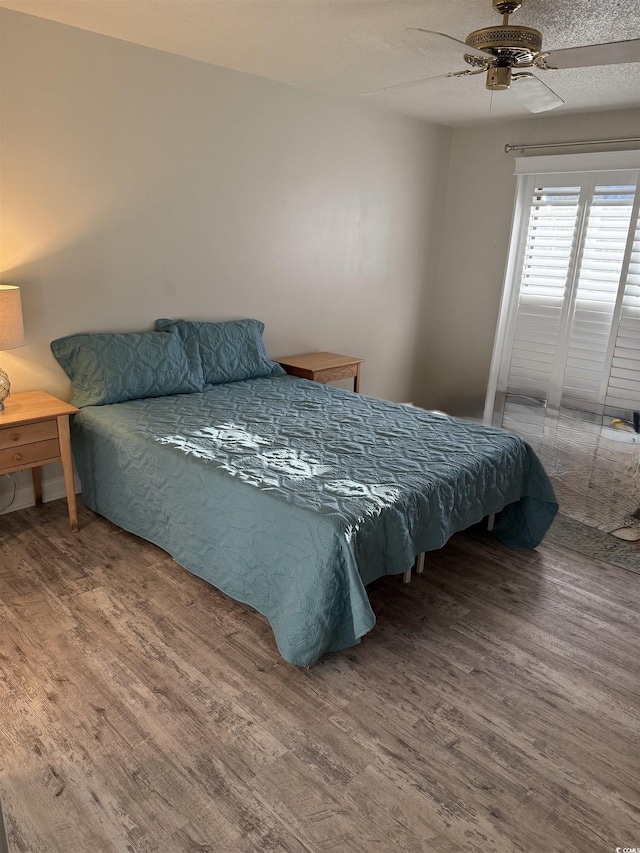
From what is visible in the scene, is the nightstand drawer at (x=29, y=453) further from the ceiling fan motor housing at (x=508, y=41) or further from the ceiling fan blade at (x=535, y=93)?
the ceiling fan blade at (x=535, y=93)

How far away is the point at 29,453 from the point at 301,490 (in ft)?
4.57

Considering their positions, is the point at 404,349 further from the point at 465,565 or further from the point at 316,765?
the point at 316,765

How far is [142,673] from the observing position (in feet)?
7.00

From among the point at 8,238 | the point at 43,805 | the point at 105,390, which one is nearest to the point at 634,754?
the point at 43,805

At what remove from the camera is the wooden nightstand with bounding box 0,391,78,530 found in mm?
2762

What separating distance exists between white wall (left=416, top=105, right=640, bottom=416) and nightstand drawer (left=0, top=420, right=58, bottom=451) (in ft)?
12.0

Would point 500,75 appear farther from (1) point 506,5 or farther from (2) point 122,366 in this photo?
(2) point 122,366

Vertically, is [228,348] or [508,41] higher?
[508,41]

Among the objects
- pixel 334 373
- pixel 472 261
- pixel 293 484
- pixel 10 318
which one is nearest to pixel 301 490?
pixel 293 484

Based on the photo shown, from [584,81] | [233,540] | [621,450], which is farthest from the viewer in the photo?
[621,450]

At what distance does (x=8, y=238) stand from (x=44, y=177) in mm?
364

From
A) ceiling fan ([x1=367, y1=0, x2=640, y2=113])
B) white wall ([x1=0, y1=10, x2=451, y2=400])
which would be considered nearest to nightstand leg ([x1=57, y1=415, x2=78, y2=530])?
white wall ([x1=0, y1=10, x2=451, y2=400])

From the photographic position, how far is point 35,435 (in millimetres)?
2840

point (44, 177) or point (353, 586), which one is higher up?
point (44, 177)
